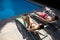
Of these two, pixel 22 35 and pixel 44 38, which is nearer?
pixel 44 38

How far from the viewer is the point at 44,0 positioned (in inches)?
151

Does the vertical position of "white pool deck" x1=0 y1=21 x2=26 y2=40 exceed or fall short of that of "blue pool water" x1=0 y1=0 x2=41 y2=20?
it falls short

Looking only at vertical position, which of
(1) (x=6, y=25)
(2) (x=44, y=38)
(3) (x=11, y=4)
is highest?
(3) (x=11, y=4)

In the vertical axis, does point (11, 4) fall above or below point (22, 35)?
above

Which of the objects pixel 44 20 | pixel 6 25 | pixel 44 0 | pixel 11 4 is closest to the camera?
pixel 44 0

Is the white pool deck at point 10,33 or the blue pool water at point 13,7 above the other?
the blue pool water at point 13,7

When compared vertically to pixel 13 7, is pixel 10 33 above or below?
below

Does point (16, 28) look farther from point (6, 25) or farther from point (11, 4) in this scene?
point (11, 4)

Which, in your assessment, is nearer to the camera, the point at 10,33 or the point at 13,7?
the point at 10,33

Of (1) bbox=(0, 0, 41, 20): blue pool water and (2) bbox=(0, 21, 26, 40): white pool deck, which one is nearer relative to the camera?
(2) bbox=(0, 21, 26, 40): white pool deck

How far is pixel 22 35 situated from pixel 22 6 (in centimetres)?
298

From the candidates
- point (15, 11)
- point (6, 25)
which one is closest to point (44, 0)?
point (6, 25)

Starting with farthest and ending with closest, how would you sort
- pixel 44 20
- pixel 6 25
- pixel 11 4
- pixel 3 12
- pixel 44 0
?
pixel 11 4 < pixel 3 12 < pixel 6 25 < pixel 44 20 < pixel 44 0

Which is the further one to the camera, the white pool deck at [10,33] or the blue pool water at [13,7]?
the blue pool water at [13,7]
